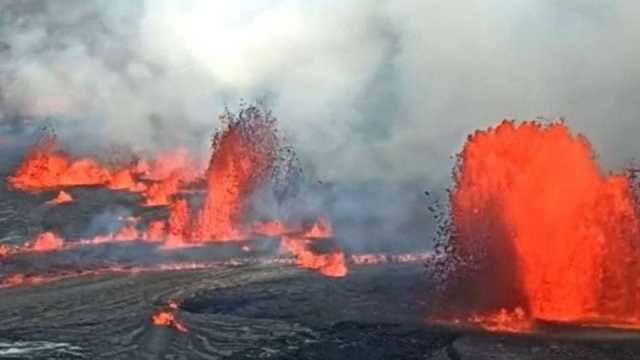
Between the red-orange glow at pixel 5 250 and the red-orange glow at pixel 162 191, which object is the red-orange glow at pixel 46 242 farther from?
the red-orange glow at pixel 162 191

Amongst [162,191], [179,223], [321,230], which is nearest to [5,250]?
[179,223]

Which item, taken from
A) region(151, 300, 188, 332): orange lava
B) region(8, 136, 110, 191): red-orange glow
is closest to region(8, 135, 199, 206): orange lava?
region(8, 136, 110, 191): red-orange glow

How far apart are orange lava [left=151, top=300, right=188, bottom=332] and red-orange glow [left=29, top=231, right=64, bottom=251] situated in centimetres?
2238

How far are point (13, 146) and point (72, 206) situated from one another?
4787cm

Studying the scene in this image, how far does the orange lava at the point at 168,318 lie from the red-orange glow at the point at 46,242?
22.4 metres

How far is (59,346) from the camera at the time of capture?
38.9 metres

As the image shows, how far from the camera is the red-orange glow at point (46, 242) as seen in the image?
65.9 metres

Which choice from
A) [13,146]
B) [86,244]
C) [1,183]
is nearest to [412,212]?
[86,244]

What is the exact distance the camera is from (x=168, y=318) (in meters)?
43.8

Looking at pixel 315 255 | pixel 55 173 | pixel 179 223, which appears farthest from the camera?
pixel 55 173

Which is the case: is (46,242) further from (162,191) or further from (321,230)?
(162,191)

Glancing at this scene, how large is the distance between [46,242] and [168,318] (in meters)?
27.2

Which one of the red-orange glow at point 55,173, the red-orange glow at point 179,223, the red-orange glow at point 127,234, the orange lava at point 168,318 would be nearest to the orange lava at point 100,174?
the red-orange glow at point 55,173

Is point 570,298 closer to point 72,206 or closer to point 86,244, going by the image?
point 86,244
